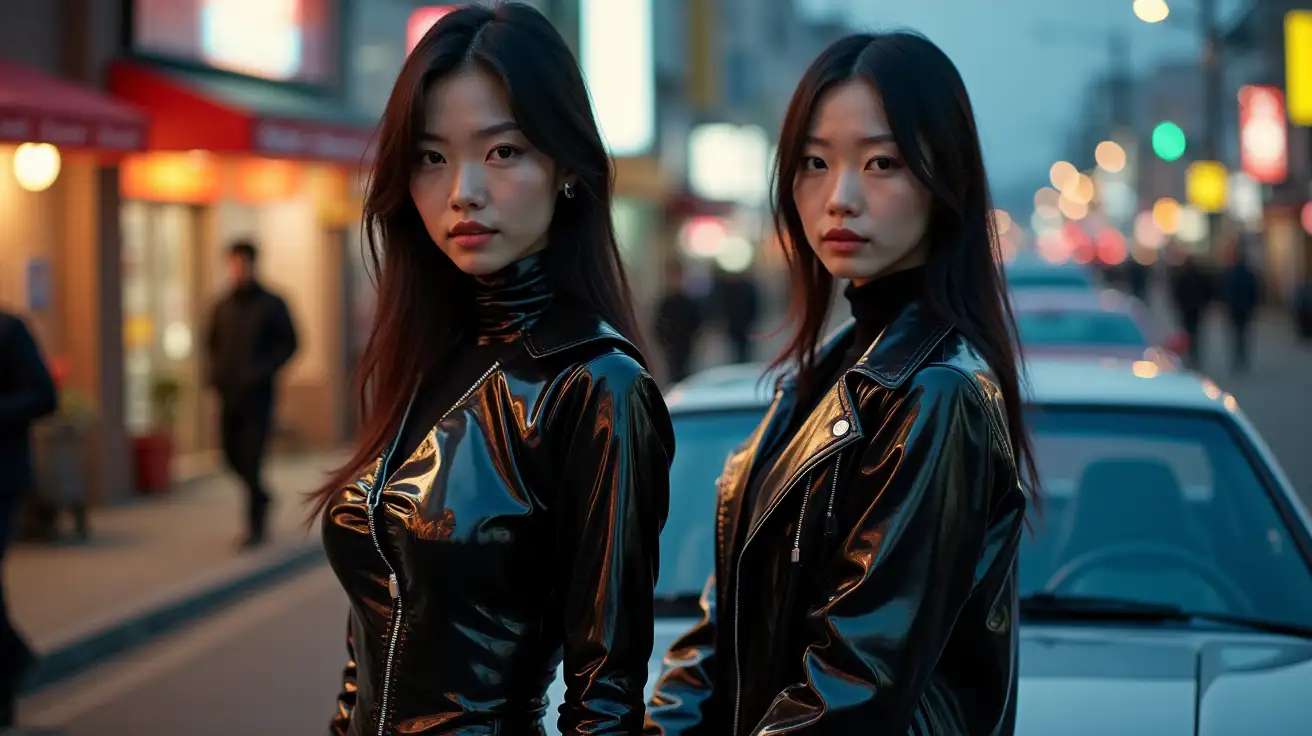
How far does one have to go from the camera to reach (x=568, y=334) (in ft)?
7.89

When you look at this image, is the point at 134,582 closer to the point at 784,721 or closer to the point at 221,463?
the point at 221,463

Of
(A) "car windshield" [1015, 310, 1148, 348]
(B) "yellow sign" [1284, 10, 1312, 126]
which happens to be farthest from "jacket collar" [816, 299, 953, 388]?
(B) "yellow sign" [1284, 10, 1312, 126]

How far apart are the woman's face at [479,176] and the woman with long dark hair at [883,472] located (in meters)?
0.41

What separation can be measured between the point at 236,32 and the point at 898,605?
15433mm

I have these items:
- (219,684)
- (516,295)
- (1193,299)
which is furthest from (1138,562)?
(1193,299)

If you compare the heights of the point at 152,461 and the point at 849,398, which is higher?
the point at 849,398

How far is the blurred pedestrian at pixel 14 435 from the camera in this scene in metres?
6.82

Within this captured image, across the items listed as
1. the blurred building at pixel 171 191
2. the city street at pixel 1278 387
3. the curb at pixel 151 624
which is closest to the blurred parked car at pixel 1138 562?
the curb at pixel 151 624

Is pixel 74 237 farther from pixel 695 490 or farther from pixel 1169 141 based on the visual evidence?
pixel 1169 141

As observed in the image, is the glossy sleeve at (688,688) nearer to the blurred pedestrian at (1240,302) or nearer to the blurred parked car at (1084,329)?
the blurred parked car at (1084,329)

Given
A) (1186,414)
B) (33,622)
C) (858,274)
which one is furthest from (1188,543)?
(33,622)

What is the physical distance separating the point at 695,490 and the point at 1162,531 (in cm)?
114

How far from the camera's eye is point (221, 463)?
17.0 m

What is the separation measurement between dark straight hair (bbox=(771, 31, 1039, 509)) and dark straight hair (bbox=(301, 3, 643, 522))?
0.32 metres
